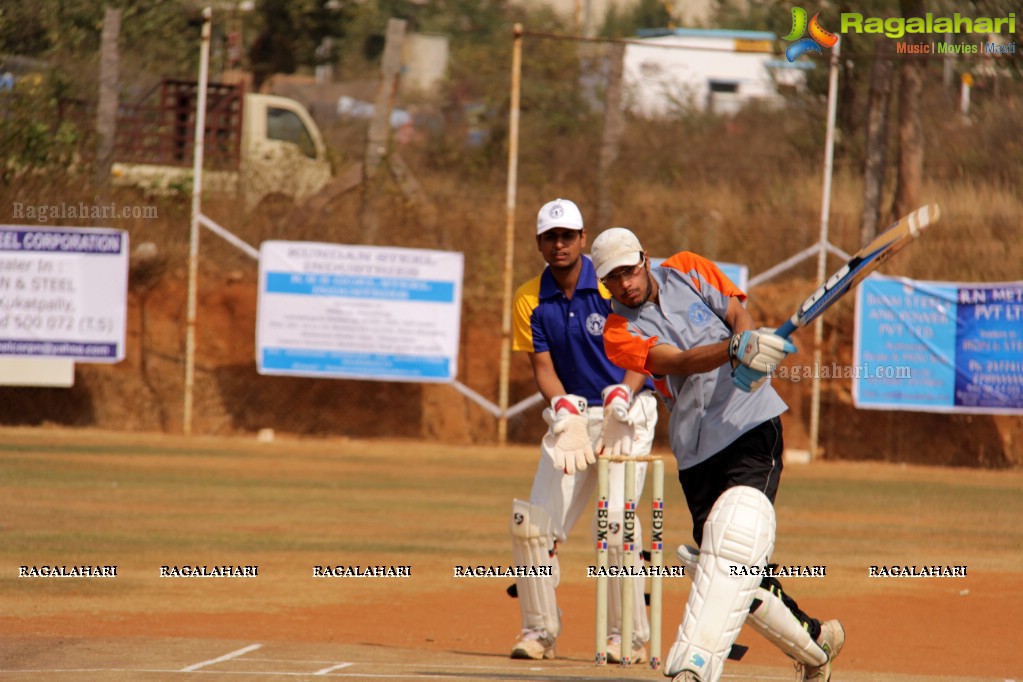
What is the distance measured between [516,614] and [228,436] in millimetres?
11201

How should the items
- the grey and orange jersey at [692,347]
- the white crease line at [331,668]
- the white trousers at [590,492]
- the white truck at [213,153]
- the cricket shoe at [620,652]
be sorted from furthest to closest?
the white truck at [213,153]
the white trousers at [590,492]
the cricket shoe at [620,652]
the white crease line at [331,668]
the grey and orange jersey at [692,347]

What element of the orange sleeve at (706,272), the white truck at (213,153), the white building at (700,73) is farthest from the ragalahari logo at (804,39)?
the orange sleeve at (706,272)

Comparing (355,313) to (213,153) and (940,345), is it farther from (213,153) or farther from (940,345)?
(940,345)

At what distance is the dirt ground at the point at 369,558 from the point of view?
7.79 metres

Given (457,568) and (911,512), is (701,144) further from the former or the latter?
(457,568)

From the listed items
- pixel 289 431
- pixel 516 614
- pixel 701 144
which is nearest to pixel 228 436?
pixel 289 431

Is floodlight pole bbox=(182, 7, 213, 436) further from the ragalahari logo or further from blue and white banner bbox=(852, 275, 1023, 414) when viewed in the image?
blue and white banner bbox=(852, 275, 1023, 414)

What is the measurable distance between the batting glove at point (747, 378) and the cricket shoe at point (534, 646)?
247cm

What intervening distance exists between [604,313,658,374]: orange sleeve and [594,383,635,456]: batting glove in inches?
49.2

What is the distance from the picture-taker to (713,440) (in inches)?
244

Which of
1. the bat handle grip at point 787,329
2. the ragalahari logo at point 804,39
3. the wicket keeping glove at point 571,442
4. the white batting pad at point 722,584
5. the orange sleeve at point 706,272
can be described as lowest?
the white batting pad at point 722,584

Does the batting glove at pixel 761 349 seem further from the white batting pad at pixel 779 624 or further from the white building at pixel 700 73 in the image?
the white building at pixel 700 73

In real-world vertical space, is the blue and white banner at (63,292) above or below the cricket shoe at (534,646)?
above

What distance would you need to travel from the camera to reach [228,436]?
20.5 m
